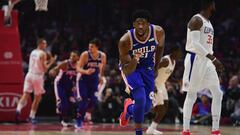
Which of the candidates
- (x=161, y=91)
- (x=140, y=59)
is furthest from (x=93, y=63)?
(x=140, y=59)

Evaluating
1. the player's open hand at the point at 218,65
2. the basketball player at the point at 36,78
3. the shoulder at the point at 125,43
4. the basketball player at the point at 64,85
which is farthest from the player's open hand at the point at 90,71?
the shoulder at the point at 125,43

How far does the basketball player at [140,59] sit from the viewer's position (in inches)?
322

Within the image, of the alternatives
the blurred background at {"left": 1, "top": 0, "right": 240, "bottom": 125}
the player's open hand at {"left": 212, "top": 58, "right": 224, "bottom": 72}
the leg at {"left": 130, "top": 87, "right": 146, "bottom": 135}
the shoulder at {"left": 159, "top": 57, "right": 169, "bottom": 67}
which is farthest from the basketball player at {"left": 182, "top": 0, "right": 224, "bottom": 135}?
the blurred background at {"left": 1, "top": 0, "right": 240, "bottom": 125}

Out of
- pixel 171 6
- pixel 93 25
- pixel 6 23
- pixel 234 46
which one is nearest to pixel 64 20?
pixel 93 25

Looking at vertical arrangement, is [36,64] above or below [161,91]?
above

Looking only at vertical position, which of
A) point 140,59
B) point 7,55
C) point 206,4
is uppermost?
point 206,4

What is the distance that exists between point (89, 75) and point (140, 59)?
576 cm

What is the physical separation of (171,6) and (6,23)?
12.8 metres

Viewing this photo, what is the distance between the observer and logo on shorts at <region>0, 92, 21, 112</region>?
1530 cm

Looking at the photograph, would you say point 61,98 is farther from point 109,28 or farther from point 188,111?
point 109,28

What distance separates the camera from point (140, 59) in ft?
28.2

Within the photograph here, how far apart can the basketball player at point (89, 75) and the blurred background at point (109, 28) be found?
3.25 m

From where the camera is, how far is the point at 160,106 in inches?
475

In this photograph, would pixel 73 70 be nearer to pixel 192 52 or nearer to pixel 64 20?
pixel 192 52
